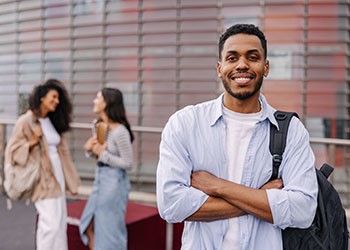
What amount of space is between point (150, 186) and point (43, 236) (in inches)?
159

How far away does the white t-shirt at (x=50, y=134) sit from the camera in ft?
12.3

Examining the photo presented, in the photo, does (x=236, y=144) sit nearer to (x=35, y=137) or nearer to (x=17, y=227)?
(x=35, y=137)

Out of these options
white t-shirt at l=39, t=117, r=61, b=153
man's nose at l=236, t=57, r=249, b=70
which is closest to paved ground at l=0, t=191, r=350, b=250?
white t-shirt at l=39, t=117, r=61, b=153

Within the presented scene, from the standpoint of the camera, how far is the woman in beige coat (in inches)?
139

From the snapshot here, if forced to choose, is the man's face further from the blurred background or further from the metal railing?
the blurred background

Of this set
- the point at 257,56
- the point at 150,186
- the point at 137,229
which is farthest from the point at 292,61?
the point at 257,56

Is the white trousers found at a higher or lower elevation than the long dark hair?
lower

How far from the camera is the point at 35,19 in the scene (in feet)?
32.7

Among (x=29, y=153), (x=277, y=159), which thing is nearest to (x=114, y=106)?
(x=29, y=153)

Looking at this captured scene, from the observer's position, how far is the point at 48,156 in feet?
12.1

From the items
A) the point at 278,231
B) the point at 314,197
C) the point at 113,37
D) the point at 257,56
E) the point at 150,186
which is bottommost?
the point at 150,186

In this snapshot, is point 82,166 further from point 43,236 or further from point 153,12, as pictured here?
point 43,236

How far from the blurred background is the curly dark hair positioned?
7.89 feet

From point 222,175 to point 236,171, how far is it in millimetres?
57
